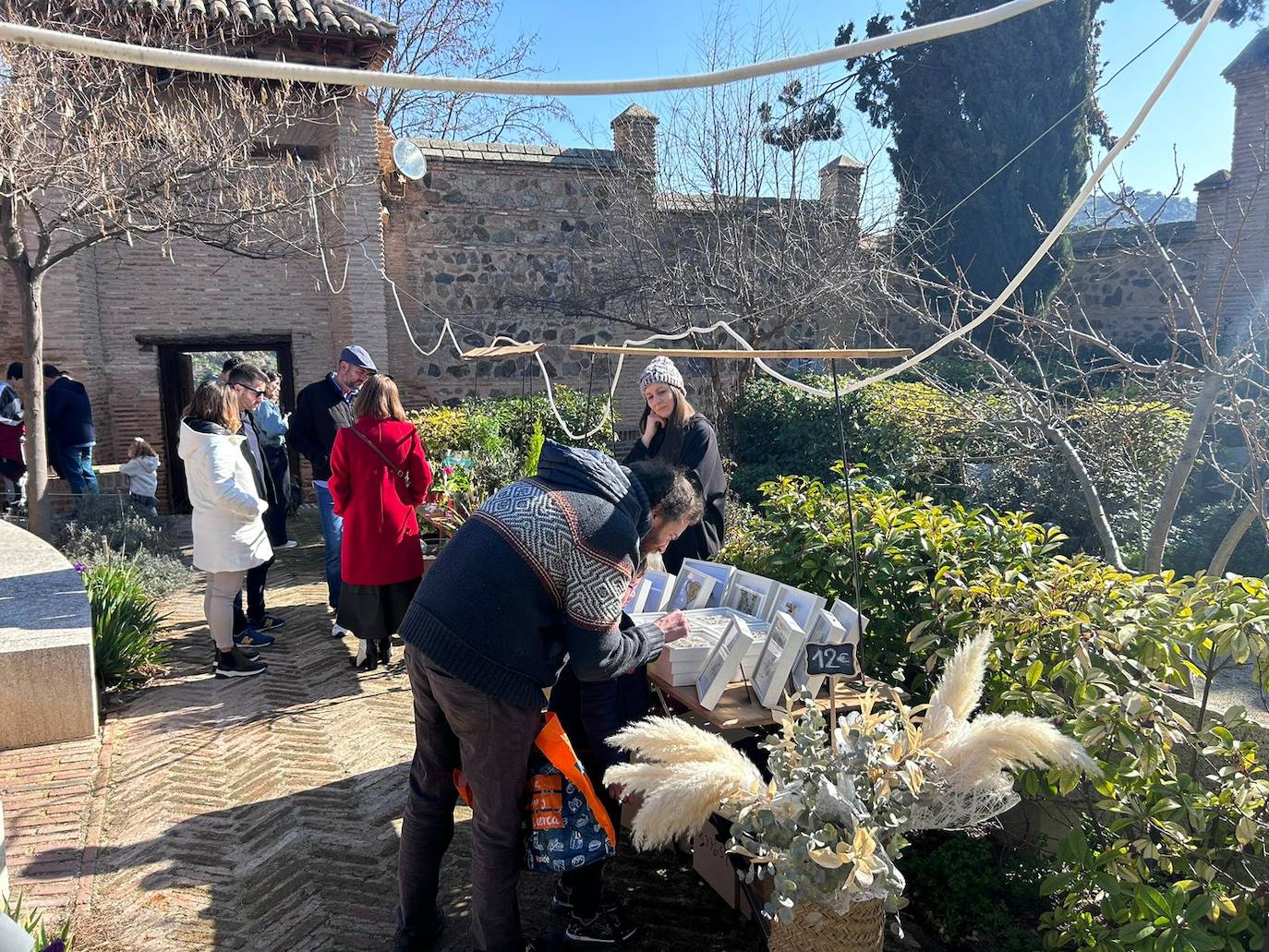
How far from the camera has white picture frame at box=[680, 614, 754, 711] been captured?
2.83 m

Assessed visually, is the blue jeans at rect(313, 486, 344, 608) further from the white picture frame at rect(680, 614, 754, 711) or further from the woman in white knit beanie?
the white picture frame at rect(680, 614, 754, 711)

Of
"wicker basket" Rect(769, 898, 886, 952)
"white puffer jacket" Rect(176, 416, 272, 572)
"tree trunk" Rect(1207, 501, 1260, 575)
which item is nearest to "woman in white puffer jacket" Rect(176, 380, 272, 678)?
"white puffer jacket" Rect(176, 416, 272, 572)

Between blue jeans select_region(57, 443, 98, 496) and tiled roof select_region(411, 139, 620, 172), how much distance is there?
6.15 m

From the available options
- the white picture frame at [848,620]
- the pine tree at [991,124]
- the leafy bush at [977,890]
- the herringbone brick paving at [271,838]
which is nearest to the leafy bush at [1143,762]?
the leafy bush at [977,890]

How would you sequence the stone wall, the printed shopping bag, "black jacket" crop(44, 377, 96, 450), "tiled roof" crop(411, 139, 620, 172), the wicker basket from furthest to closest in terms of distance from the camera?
the stone wall
"tiled roof" crop(411, 139, 620, 172)
"black jacket" crop(44, 377, 96, 450)
the printed shopping bag
the wicker basket

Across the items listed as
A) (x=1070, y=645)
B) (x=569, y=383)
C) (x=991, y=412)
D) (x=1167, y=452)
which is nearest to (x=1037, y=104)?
(x=569, y=383)

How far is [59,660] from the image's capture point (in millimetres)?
4309

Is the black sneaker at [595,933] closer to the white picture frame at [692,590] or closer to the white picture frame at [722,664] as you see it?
the white picture frame at [722,664]

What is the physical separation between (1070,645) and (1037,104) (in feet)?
46.3

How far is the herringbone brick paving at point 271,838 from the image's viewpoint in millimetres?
3082

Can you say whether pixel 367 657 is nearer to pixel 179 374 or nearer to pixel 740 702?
pixel 740 702

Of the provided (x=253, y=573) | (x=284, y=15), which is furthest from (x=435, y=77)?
(x=284, y=15)

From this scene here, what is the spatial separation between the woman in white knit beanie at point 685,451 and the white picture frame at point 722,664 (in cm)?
166

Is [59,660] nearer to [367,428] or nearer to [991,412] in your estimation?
[367,428]
